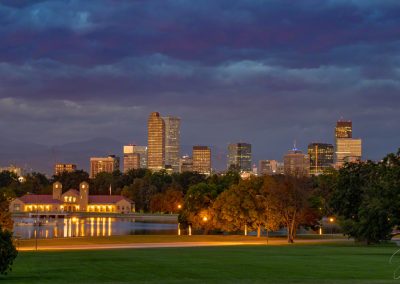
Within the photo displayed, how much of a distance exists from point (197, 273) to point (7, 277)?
8.56 meters

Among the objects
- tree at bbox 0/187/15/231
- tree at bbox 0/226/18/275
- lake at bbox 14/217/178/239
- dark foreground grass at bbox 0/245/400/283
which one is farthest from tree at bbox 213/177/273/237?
tree at bbox 0/226/18/275

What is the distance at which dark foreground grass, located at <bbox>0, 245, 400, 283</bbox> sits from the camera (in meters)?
29.8

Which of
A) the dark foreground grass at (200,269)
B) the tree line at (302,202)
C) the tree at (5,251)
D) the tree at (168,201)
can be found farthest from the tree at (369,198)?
the tree at (168,201)

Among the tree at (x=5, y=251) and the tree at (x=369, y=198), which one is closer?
the tree at (x=5, y=251)

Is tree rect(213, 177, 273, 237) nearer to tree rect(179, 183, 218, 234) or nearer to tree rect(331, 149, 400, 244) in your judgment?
tree rect(179, 183, 218, 234)

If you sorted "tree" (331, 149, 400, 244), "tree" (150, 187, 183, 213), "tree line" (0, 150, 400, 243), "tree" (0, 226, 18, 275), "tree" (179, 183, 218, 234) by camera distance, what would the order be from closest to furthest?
"tree" (0, 226, 18, 275), "tree" (331, 149, 400, 244), "tree line" (0, 150, 400, 243), "tree" (179, 183, 218, 234), "tree" (150, 187, 183, 213)

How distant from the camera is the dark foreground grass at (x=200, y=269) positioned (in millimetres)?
29772

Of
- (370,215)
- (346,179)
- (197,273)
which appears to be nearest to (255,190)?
(346,179)

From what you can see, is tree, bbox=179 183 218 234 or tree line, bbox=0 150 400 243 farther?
tree, bbox=179 183 218 234

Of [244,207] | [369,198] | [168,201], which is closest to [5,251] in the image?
[369,198]

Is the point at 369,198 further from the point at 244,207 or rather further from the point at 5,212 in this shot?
the point at 5,212

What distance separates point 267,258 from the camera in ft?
143

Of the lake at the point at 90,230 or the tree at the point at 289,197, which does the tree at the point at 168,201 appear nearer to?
the lake at the point at 90,230

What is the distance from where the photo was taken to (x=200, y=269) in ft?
115
